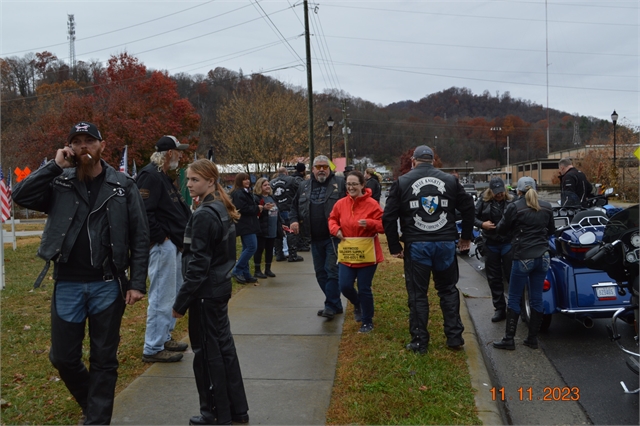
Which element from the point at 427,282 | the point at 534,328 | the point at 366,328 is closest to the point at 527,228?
the point at 534,328

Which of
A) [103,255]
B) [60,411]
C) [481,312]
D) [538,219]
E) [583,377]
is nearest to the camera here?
[103,255]

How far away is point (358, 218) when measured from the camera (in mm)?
6383

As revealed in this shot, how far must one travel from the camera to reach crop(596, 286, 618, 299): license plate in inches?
244

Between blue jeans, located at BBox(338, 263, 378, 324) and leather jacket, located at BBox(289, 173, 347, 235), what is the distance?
83 centimetres

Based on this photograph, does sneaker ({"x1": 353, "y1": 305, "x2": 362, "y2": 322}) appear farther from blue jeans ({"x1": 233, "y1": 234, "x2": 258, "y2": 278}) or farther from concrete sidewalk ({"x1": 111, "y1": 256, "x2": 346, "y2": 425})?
blue jeans ({"x1": 233, "y1": 234, "x2": 258, "y2": 278})

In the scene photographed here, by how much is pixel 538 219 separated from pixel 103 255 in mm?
4567

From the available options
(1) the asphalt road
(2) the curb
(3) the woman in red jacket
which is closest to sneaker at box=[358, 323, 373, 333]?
(3) the woman in red jacket

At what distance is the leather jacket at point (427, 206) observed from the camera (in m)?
5.68

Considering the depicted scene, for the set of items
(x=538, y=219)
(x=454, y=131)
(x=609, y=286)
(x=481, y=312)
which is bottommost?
(x=481, y=312)

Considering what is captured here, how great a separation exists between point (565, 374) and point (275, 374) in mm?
2818

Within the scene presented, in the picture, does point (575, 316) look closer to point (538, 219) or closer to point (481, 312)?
point (538, 219)

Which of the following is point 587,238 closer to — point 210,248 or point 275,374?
point 275,374

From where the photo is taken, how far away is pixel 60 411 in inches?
171

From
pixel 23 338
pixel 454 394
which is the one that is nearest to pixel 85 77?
pixel 23 338
